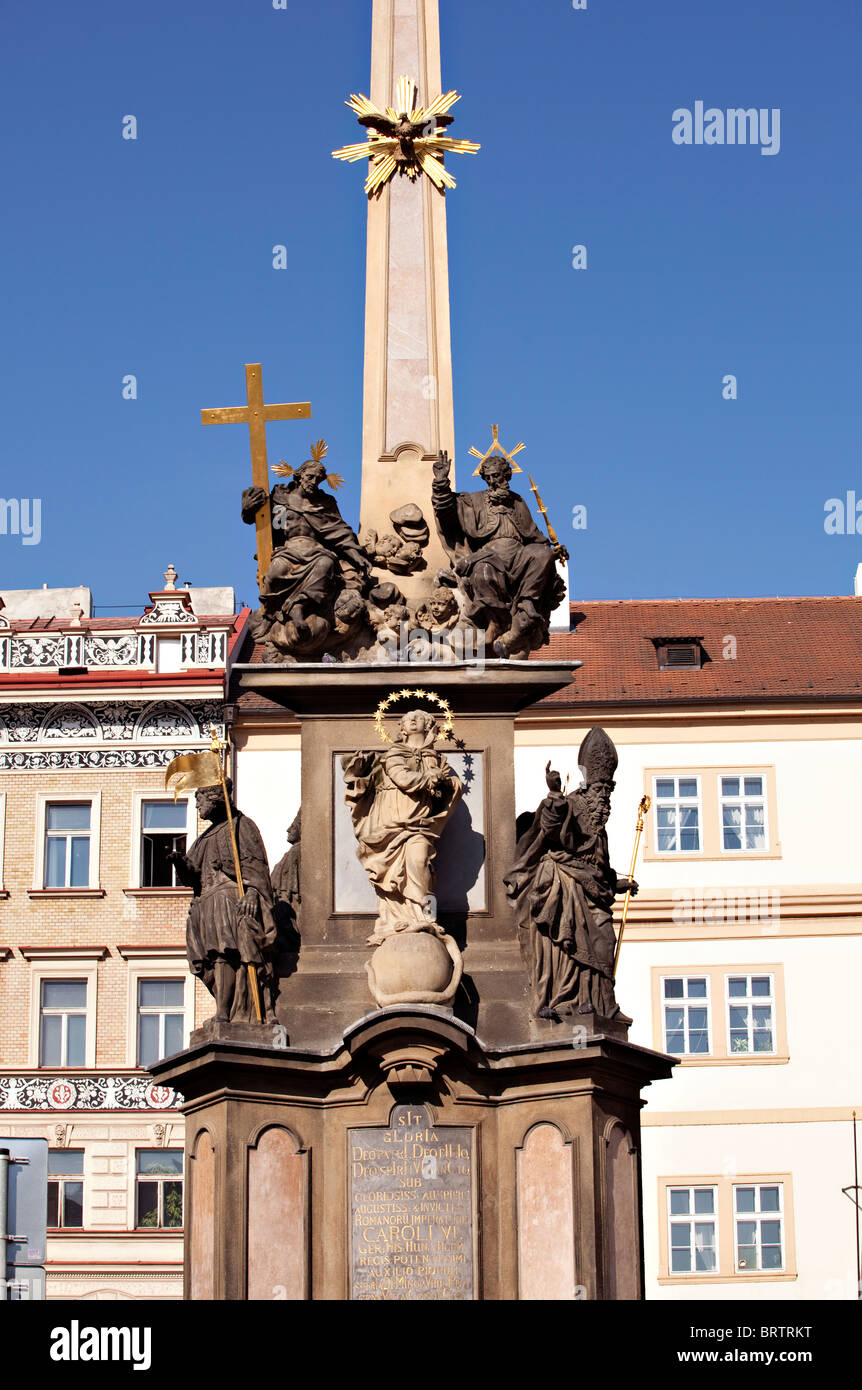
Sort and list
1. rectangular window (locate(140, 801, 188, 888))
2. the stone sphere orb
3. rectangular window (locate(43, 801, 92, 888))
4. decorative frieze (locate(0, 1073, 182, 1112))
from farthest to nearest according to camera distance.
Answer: rectangular window (locate(43, 801, 92, 888)) < rectangular window (locate(140, 801, 188, 888)) < decorative frieze (locate(0, 1073, 182, 1112)) < the stone sphere orb

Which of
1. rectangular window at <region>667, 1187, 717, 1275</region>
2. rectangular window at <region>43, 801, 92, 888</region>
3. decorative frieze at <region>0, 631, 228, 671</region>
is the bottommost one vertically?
rectangular window at <region>667, 1187, 717, 1275</region>

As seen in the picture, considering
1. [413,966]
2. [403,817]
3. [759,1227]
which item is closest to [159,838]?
[759,1227]

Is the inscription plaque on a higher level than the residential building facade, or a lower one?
lower

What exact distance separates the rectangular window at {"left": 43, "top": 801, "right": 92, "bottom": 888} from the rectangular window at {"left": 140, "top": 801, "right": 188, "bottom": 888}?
811 millimetres

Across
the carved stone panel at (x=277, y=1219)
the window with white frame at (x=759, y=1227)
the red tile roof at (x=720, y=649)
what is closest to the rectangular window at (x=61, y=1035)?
the red tile roof at (x=720, y=649)

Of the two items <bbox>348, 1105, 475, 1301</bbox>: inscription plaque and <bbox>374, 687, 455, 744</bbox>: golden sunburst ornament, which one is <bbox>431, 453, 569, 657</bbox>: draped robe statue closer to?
<bbox>374, 687, 455, 744</bbox>: golden sunburst ornament

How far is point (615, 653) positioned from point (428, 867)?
2181 cm

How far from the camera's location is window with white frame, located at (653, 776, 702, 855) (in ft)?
114

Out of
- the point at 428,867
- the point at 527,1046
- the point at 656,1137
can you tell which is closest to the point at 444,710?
the point at 428,867

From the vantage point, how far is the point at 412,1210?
14.3 meters

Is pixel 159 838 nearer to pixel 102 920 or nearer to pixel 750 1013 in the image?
pixel 102 920

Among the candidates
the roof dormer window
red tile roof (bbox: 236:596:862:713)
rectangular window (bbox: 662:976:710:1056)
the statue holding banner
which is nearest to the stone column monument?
the statue holding banner

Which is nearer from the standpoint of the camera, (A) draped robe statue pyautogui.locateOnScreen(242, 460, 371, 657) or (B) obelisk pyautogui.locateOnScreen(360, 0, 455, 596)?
(A) draped robe statue pyautogui.locateOnScreen(242, 460, 371, 657)

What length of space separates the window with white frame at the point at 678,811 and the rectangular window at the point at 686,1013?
6.62ft
